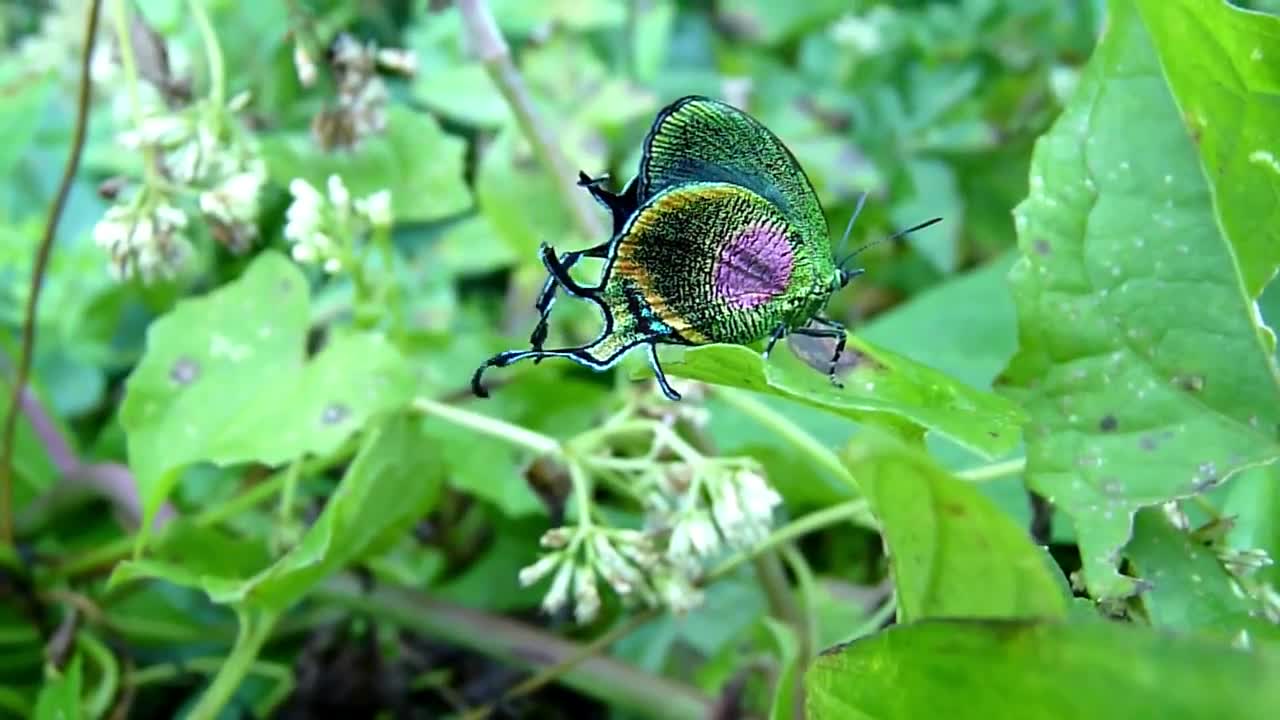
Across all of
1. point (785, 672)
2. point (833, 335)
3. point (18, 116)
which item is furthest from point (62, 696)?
point (18, 116)

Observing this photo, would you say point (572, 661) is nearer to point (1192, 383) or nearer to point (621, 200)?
point (621, 200)

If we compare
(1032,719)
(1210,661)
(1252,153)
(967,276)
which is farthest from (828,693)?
(967,276)

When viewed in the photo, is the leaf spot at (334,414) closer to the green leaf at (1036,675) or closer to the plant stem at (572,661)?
the plant stem at (572,661)

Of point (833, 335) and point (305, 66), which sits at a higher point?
point (305, 66)

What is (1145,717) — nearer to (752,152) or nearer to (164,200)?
(752,152)

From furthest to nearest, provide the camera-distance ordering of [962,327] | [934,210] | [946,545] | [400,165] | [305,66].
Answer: [934,210]
[962,327]
[400,165]
[305,66]
[946,545]

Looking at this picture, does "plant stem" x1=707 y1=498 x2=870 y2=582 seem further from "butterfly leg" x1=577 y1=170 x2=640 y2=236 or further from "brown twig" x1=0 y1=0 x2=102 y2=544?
"brown twig" x1=0 y1=0 x2=102 y2=544

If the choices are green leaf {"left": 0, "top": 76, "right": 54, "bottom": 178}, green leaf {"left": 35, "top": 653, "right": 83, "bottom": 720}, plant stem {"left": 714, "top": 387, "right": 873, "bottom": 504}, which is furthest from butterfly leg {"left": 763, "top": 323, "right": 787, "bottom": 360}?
green leaf {"left": 0, "top": 76, "right": 54, "bottom": 178}
